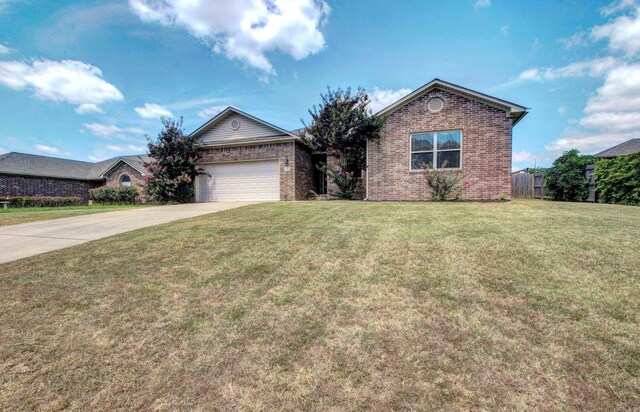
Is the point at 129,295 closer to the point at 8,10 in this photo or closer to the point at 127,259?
the point at 127,259

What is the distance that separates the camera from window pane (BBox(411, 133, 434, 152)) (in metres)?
12.0

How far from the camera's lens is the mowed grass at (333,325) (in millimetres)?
1919

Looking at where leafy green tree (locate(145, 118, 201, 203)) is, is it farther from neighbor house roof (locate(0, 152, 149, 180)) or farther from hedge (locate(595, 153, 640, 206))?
hedge (locate(595, 153, 640, 206))

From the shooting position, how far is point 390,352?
89.8 inches

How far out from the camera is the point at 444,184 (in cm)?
1155

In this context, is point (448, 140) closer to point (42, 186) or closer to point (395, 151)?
point (395, 151)

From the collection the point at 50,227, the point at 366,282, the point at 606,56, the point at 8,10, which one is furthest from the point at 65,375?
the point at 606,56

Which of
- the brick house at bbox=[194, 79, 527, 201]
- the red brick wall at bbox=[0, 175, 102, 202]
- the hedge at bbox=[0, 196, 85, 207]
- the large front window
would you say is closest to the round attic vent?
the brick house at bbox=[194, 79, 527, 201]

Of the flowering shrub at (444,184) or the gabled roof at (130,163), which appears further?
the gabled roof at (130,163)

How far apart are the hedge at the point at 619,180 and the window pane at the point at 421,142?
9.58 metres

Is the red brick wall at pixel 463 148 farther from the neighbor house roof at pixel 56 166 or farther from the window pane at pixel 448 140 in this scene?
the neighbor house roof at pixel 56 166

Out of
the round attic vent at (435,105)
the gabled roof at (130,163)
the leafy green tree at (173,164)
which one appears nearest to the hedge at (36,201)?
the gabled roof at (130,163)

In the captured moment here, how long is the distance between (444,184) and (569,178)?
1000 centimetres

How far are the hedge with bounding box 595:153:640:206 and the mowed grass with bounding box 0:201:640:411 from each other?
12.0 metres
